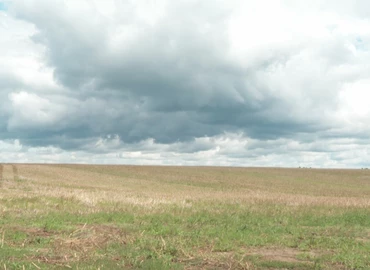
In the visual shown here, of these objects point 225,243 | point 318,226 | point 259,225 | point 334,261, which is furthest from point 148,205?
point 334,261

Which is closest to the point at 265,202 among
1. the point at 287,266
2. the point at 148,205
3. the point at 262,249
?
the point at 148,205

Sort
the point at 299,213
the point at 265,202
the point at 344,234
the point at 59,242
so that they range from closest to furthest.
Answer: the point at 59,242
the point at 344,234
the point at 299,213
the point at 265,202

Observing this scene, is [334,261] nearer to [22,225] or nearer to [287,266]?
[287,266]

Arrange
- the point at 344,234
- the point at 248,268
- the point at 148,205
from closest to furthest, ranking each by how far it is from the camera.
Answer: the point at 248,268 < the point at 344,234 < the point at 148,205

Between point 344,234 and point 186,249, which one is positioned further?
point 344,234

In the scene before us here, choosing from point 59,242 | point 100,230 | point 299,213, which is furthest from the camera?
point 299,213

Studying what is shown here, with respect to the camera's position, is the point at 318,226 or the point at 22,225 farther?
the point at 318,226

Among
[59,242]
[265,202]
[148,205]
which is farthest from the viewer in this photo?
[265,202]

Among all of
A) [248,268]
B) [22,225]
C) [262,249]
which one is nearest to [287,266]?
[248,268]

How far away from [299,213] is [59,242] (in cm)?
1405

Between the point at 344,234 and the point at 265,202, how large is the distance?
37.9 feet

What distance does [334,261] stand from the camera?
12.6 m

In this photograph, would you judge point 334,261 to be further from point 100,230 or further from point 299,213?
point 299,213

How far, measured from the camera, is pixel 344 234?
17.8 meters
